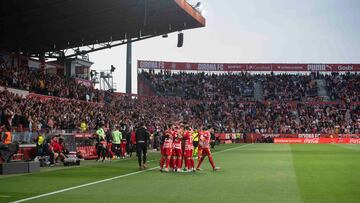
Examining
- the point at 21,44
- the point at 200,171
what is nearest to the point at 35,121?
the point at 200,171

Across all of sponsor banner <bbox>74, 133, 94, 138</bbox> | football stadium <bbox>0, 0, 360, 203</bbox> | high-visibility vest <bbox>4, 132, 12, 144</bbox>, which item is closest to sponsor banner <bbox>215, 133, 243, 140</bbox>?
football stadium <bbox>0, 0, 360, 203</bbox>

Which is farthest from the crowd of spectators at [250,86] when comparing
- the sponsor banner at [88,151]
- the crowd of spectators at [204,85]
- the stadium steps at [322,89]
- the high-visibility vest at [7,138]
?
the high-visibility vest at [7,138]

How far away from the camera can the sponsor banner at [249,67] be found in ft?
251

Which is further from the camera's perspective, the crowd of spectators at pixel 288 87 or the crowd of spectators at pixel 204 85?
the crowd of spectators at pixel 288 87

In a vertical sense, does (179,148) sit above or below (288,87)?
below

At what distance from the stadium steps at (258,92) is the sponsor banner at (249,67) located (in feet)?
13.6

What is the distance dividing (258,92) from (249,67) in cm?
671

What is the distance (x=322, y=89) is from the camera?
74.4 meters

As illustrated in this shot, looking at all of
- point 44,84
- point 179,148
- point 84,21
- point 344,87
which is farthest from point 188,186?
point 344,87

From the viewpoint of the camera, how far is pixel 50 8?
117ft

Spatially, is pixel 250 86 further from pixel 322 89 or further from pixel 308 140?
pixel 308 140

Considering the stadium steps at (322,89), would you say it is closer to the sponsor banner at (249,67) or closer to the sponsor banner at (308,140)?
the sponsor banner at (249,67)

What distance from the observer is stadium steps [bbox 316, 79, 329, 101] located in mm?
72344

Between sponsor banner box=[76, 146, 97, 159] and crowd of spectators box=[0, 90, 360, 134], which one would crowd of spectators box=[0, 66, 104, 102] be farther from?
sponsor banner box=[76, 146, 97, 159]
